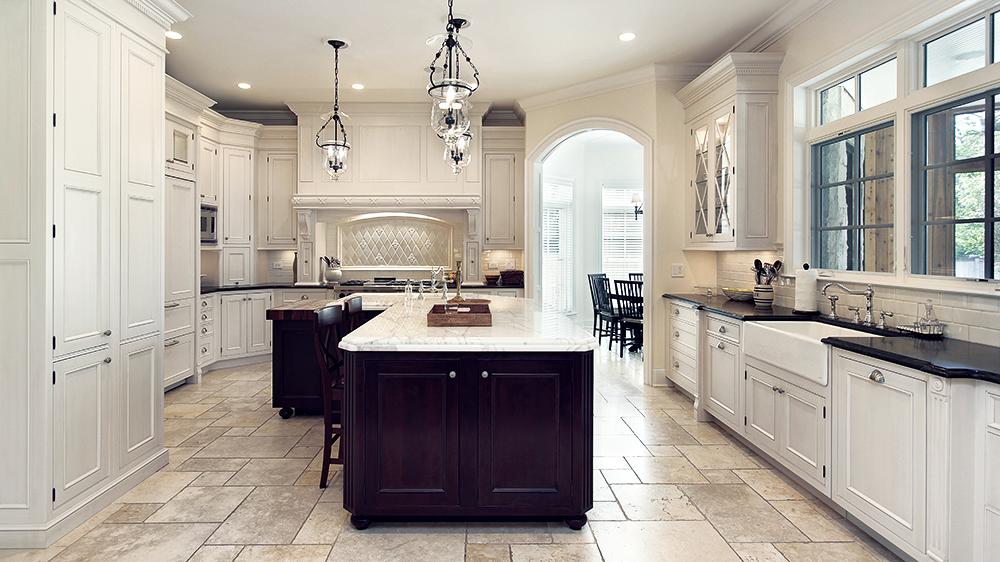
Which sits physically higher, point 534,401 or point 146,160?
point 146,160

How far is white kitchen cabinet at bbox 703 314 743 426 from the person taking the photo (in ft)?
12.1

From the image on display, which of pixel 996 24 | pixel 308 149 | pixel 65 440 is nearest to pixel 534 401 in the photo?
pixel 65 440

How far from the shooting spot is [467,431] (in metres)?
2.47

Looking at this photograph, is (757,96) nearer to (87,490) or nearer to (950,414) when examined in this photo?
(950,414)

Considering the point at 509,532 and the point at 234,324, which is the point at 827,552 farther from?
the point at 234,324

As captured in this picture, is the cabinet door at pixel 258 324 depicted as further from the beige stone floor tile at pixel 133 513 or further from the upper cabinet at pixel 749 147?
the upper cabinet at pixel 749 147

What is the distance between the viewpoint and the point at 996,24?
2.53 metres

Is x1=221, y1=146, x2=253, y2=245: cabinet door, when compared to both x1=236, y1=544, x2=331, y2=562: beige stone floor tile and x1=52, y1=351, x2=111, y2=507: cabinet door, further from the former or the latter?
x1=236, y1=544, x2=331, y2=562: beige stone floor tile

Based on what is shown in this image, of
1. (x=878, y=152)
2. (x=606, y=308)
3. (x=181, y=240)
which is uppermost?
(x=878, y=152)

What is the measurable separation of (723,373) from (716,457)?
0.65 meters

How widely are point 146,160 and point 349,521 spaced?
7.63 ft

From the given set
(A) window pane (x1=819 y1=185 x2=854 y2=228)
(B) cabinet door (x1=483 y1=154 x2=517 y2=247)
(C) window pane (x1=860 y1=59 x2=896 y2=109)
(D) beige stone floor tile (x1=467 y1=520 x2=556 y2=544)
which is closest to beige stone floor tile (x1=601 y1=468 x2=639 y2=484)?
(D) beige stone floor tile (x1=467 y1=520 x2=556 y2=544)

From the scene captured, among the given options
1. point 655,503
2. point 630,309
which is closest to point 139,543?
point 655,503

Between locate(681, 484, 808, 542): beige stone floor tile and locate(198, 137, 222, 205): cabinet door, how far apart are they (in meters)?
5.63
